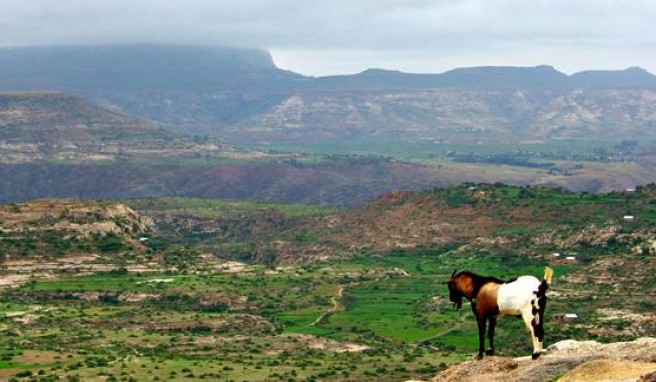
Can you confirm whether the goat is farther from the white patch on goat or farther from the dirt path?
the dirt path

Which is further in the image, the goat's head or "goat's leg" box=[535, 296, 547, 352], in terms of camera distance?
the goat's head

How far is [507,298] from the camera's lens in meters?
32.7

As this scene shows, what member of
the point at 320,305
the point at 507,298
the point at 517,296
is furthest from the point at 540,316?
the point at 320,305

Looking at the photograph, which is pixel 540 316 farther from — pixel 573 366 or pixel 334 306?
pixel 334 306

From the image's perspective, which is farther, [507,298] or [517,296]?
[507,298]

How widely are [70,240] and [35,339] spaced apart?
4866cm

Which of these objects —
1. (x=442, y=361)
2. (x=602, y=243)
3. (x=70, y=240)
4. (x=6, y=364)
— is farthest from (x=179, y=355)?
(x=602, y=243)

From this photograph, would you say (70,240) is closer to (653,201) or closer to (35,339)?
(35,339)

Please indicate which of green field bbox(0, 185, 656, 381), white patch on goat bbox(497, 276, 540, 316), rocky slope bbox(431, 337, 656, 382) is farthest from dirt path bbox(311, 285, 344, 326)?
white patch on goat bbox(497, 276, 540, 316)

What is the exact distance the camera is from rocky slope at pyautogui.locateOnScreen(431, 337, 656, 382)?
28.9 metres

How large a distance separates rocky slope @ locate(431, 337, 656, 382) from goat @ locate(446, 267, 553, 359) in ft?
2.15

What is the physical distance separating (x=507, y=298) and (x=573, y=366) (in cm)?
273

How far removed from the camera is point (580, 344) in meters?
38.2

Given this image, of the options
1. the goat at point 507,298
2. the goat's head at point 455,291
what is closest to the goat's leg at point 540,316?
the goat at point 507,298
